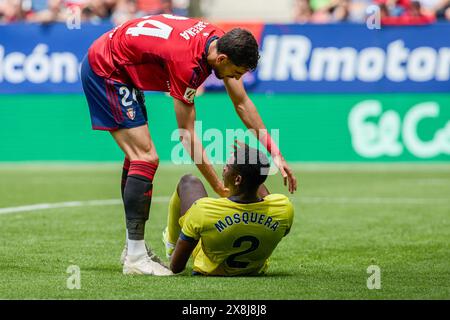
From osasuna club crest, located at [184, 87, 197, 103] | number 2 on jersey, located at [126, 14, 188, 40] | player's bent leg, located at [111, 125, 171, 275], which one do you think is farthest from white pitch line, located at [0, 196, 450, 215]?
osasuna club crest, located at [184, 87, 197, 103]

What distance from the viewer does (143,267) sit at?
301 inches

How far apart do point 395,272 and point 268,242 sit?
1.15m

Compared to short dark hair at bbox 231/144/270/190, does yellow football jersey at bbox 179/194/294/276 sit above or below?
below

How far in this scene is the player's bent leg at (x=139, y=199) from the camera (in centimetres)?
770

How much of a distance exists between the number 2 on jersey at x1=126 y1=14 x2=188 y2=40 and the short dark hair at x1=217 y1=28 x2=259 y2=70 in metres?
0.51

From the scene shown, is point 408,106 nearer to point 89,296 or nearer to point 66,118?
point 66,118

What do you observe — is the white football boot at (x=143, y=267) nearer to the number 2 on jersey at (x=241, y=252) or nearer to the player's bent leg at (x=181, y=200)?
the player's bent leg at (x=181, y=200)

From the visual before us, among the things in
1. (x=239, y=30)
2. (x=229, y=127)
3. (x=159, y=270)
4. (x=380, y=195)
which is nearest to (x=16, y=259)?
(x=159, y=270)

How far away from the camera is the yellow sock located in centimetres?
796

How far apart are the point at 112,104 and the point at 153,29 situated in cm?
65

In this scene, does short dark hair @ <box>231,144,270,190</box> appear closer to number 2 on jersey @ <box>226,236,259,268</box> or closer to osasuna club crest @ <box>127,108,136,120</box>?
number 2 on jersey @ <box>226,236,259,268</box>

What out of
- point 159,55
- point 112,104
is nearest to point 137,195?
point 112,104

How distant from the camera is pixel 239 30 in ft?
24.3
